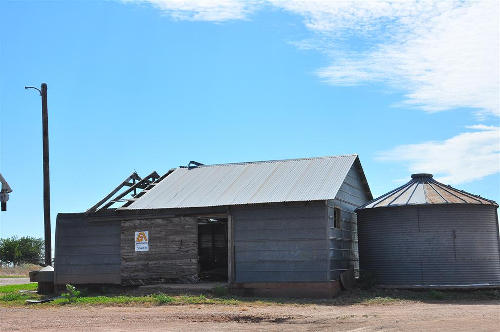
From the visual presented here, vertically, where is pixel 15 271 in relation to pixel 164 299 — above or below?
below

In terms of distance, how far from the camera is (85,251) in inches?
995

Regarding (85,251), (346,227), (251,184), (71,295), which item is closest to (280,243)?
(251,184)

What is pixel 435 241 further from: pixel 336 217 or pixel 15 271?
pixel 15 271

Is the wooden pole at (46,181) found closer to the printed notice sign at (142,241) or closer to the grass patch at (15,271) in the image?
the printed notice sign at (142,241)

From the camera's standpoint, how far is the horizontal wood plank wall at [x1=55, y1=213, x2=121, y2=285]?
2481 centimetres

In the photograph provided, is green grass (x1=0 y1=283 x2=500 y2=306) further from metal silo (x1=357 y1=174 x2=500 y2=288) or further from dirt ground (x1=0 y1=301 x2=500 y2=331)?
dirt ground (x1=0 y1=301 x2=500 y2=331)

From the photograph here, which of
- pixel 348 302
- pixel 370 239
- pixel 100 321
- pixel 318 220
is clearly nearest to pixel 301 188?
pixel 318 220

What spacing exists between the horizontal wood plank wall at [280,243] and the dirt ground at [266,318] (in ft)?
7.84

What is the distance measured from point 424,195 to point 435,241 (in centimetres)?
177

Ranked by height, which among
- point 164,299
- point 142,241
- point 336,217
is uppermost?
point 336,217

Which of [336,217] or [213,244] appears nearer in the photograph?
[336,217]

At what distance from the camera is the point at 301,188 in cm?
2314

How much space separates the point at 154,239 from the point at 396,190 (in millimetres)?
9706

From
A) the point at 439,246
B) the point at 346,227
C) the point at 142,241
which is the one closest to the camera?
the point at 439,246
